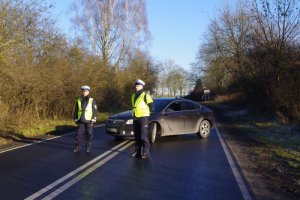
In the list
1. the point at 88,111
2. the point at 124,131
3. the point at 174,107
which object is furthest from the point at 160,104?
the point at 88,111

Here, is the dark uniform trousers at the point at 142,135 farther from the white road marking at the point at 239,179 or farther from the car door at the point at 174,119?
the car door at the point at 174,119

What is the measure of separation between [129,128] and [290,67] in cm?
1402

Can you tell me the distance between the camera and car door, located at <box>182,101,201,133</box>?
1541cm

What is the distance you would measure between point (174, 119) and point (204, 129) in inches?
66.6

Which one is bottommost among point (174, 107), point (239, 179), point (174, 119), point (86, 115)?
point (239, 179)

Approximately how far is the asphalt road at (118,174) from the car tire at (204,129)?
9.10ft

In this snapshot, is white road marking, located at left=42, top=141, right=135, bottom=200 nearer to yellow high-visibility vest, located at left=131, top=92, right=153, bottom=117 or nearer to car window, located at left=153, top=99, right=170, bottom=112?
yellow high-visibility vest, located at left=131, top=92, right=153, bottom=117

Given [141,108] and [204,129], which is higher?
[141,108]

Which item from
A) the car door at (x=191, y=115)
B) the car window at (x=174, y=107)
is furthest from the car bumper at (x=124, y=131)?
the car door at (x=191, y=115)

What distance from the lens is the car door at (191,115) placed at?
15.4m

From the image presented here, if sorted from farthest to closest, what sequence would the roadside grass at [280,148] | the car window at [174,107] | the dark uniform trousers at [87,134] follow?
1. the car window at [174,107]
2. the dark uniform trousers at [87,134]
3. the roadside grass at [280,148]

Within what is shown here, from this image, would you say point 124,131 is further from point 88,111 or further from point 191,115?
point 191,115

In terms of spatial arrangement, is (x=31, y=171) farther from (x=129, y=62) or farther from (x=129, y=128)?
(x=129, y=62)

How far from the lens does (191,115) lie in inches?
615
